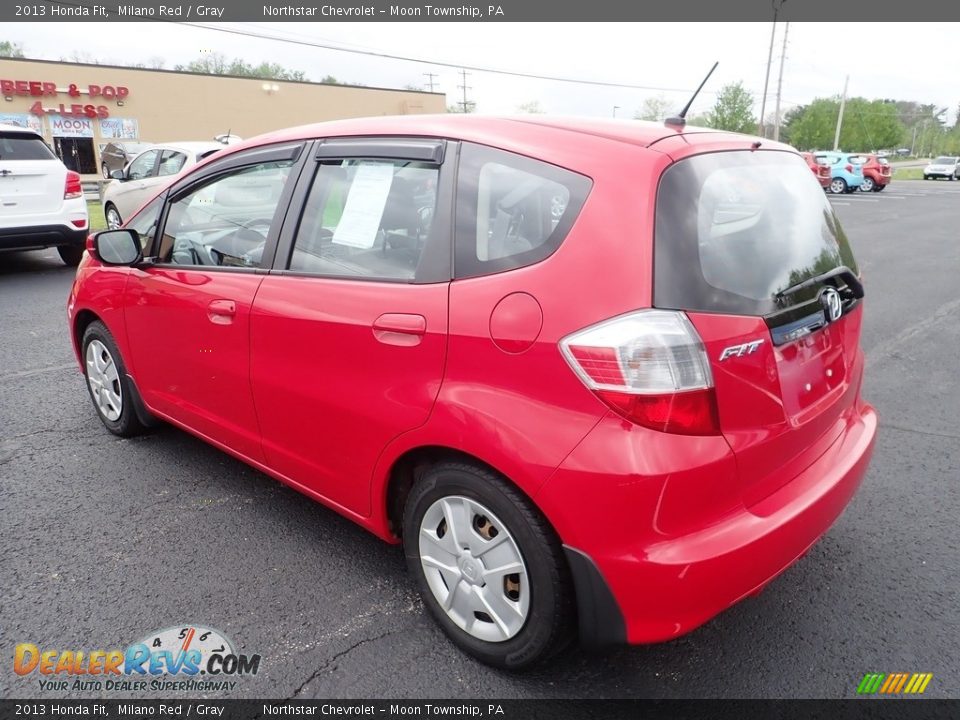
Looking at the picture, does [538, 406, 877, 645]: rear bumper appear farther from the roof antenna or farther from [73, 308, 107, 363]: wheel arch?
[73, 308, 107, 363]: wheel arch

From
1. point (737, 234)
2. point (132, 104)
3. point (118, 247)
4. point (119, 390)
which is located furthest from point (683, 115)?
point (132, 104)

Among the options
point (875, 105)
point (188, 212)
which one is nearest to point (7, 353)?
point (188, 212)

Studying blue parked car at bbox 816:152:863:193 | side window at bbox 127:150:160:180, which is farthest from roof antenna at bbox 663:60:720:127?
blue parked car at bbox 816:152:863:193

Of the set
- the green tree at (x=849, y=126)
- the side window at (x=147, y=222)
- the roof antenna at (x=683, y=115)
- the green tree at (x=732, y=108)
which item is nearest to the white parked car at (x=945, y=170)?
the green tree at (x=732, y=108)

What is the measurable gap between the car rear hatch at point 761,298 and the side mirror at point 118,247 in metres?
2.61

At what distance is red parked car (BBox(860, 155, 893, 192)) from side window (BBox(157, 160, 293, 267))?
3065 centimetres

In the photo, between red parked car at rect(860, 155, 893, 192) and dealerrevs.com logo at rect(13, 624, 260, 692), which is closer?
dealerrevs.com logo at rect(13, 624, 260, 692)

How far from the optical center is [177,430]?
4203 mm

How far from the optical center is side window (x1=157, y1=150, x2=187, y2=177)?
1154cm

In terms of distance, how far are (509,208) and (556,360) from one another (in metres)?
0.54

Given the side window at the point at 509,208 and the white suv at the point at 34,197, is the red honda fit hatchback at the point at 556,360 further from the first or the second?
the white suv at the point at 34,197

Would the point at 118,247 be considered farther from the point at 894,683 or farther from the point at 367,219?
the point at 894,683

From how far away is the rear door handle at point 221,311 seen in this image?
293 cm
